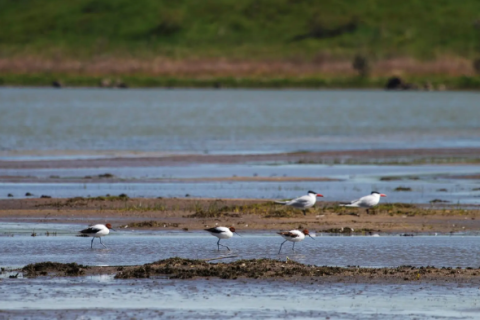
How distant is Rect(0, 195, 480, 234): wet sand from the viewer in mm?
20594

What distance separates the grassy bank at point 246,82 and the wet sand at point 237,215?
9041cm

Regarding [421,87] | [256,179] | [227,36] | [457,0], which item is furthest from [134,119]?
[457,0]

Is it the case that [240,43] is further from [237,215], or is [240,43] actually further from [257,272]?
[257,272]

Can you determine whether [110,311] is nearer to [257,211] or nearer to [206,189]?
[257,211]

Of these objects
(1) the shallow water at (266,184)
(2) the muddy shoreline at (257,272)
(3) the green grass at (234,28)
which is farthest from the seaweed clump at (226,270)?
(3) the green grass at (234,28)

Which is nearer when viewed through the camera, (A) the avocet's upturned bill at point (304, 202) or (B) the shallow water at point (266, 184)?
(A) the avocet's upturned bill at point (304, 202)

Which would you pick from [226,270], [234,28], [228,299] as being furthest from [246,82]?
[228,299]

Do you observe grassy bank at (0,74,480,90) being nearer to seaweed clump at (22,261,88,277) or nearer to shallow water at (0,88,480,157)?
shallow water at (0,88,480,157)

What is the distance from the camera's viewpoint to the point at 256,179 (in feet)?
96.6

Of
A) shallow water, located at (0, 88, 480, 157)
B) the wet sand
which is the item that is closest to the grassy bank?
shallow water, located at (0, 88, 480, 157)

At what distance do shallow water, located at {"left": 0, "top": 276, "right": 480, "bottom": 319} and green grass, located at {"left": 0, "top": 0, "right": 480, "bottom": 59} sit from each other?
118 meters

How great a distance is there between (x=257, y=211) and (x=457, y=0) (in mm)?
137304

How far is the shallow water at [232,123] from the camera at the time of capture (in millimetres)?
43781

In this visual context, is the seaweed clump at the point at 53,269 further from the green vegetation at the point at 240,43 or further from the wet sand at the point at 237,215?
the green vegetation at the point at 240,43
